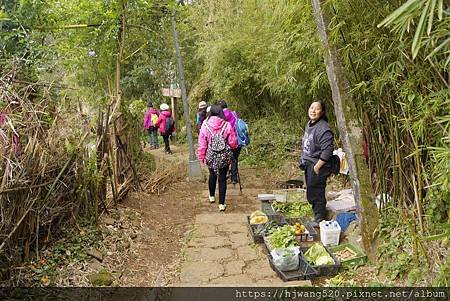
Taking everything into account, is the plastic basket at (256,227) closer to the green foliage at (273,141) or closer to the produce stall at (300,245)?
the produce stall at (300,245)

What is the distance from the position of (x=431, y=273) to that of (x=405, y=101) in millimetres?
1078

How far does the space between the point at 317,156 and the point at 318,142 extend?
0.48ft

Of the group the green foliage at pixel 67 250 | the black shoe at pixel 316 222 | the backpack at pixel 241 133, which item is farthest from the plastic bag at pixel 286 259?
the backpack at pixel 241 133

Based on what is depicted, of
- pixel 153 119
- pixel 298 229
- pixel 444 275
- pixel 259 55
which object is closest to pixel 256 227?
pixel 298 229

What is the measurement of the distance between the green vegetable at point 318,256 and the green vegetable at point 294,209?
116 centimetres

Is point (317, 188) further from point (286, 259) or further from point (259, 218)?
point (286, 259)

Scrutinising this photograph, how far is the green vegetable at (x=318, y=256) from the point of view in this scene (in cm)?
318

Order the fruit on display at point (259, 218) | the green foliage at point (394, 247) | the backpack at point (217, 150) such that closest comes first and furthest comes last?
the green foliage at point (394, 247), the fruit on display at point (259, 218), the backpack at point (217, 150)

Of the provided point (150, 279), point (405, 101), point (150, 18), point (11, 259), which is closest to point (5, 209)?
point (11, 259)

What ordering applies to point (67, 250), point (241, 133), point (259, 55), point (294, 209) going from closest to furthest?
point (67, 250), point (294, 209), point (241, 133), point (259, 55)

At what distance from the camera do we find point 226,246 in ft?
12.9

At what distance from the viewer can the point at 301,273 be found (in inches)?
123

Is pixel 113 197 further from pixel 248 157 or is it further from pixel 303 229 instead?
pixel 248 157

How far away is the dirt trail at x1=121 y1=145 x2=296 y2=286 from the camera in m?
3.38
